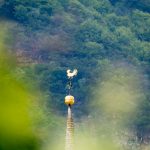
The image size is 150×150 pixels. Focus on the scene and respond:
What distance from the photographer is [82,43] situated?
9412 centimetres

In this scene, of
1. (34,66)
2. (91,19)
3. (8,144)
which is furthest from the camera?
(91,19)

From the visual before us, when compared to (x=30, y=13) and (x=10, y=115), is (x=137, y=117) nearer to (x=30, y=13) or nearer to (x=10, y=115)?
(x=30, y=13)

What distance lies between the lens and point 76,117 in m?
73.1

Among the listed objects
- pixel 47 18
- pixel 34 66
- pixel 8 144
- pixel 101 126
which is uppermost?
pixel 47 18

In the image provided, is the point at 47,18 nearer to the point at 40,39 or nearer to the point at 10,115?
the point at 40,39

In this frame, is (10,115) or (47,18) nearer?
(10,115)

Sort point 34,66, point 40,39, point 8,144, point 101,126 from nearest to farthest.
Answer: point 8,144
point 101,126
point 34,66
point 40,39

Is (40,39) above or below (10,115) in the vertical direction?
above

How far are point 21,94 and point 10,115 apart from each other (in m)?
0.31

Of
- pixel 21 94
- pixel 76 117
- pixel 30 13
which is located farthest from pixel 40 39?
pixel 21 94

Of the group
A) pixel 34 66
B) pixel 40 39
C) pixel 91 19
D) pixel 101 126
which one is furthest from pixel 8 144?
pixel 91 19

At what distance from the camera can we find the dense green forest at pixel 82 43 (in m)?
78.4

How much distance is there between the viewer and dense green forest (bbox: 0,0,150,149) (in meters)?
78.4

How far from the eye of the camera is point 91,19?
99438 mm
